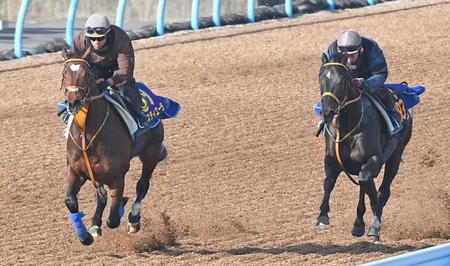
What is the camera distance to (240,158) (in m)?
16.5

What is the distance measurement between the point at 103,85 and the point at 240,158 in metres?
4.91

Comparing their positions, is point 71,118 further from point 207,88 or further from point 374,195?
point 207,88

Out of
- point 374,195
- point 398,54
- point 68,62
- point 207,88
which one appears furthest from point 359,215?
point 398,54

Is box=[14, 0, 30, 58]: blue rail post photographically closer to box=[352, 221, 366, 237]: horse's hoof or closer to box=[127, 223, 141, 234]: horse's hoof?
box=[127, 223, 141, 234]: horse's hoof

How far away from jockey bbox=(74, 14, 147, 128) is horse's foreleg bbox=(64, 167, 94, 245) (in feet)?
3.02

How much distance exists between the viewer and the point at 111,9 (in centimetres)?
2988

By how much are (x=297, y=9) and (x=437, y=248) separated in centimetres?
1570

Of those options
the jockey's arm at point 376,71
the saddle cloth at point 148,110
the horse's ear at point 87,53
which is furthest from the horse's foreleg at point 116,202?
the jockey's arm at point 376,71

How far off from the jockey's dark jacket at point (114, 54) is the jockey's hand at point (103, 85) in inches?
7.7

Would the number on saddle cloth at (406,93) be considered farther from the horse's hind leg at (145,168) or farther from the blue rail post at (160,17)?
the blue rail post at (160,17)

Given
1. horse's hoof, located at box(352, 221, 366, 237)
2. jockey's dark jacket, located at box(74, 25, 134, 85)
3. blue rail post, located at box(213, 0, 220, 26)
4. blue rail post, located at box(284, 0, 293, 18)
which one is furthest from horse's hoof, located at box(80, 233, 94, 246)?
blue rail post, located at box(284, 0, 293, 18)

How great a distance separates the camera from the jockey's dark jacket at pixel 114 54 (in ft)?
39.8

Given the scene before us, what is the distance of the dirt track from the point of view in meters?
12.7

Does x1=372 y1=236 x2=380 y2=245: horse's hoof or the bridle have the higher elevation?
the bridle
